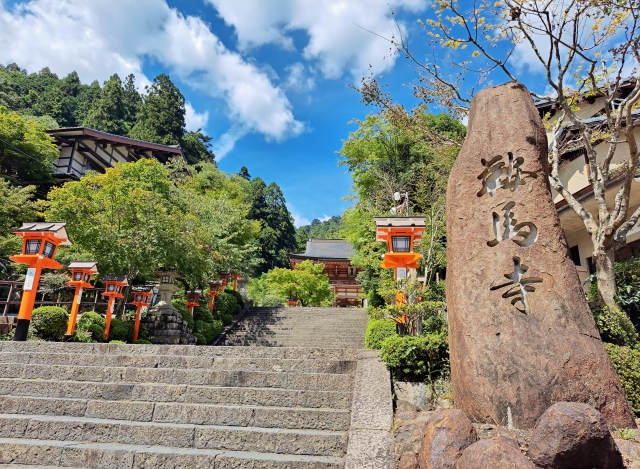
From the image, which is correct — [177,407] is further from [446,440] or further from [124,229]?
[124,229]

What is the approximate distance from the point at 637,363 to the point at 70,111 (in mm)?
50465

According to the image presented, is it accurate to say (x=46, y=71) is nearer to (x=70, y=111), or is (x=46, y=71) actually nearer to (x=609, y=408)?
(x=70, y=111)

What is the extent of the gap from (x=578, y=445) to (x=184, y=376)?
3932 millimetres

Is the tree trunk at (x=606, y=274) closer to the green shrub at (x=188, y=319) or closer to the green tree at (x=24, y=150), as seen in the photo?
the green shrub at (x=188, y=319)

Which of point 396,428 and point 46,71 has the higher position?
point 46,71

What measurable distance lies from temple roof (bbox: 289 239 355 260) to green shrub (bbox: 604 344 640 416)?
23.3 m

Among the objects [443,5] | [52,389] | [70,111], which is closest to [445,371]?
[52,389]

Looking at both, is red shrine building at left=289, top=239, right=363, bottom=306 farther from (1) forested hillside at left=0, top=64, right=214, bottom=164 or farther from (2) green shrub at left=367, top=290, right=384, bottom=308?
(1) forested hillside at left=0, top=64, right=214, bottom=164

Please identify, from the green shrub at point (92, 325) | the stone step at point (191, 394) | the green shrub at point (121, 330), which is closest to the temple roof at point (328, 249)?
the green shrub at point (121, 330)

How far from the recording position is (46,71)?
169 ft

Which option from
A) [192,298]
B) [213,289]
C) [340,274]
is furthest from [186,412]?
[340,274]

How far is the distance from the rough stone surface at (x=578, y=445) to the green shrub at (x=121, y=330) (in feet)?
34.4

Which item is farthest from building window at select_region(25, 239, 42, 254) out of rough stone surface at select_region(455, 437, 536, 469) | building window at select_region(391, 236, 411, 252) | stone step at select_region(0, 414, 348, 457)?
rough stone surface at select_region(455, 437, 536, 469)

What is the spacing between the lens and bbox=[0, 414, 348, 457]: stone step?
3.34 metres
